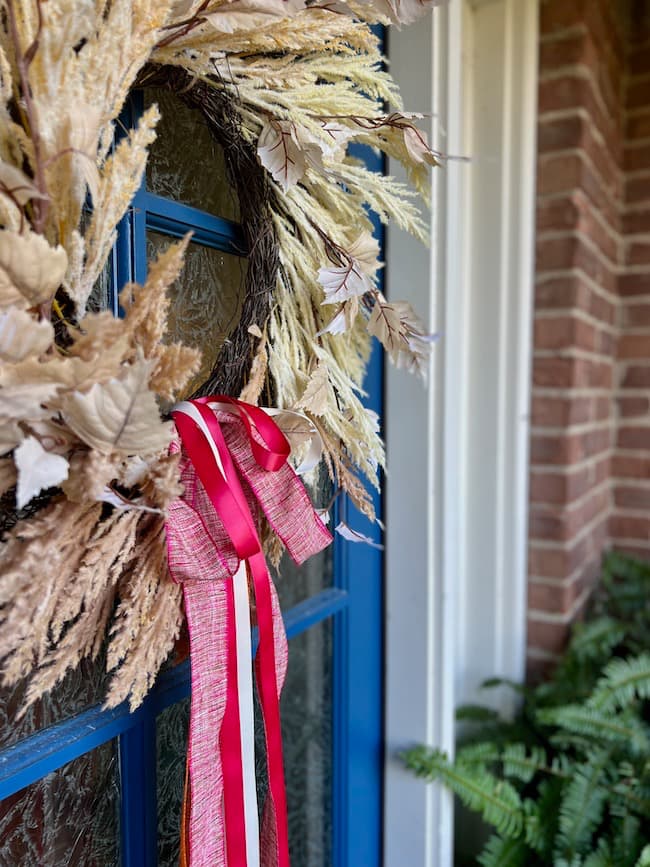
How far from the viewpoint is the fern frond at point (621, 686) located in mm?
1020

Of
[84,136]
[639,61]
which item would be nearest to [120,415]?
[84,136]

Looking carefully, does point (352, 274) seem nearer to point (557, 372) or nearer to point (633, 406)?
point (557, 372)

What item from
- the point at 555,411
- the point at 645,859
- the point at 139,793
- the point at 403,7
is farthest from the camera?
the point at 555,411

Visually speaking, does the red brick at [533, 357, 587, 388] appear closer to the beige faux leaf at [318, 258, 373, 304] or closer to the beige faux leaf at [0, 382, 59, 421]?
the beige faux leaf at [318, 258, 373, 304]

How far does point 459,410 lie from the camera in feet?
3.66

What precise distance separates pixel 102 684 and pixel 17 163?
0.41 meters

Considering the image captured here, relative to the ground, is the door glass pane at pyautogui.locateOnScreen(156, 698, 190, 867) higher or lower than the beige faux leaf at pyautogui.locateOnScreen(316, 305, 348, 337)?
lower

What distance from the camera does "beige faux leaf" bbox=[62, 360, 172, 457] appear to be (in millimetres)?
325

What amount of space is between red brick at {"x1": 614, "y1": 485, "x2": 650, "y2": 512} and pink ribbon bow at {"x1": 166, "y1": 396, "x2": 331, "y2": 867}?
1.28 m

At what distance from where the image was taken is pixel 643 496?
151 cm

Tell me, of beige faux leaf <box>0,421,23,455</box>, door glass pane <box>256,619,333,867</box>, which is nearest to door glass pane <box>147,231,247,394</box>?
beige faux leaf <box>0,421,23,455</box>

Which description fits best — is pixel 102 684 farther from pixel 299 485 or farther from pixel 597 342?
pixel 597 342

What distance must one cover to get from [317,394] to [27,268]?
9.8 inches

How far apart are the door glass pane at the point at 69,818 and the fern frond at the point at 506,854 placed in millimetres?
681
